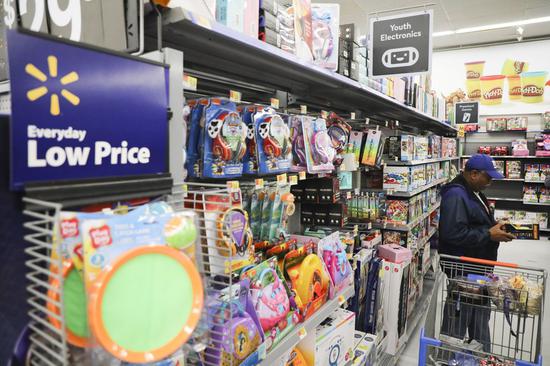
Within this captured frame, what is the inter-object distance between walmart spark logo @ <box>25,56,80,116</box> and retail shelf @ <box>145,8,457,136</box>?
1.45 feet

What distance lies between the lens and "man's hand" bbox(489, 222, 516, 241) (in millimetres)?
3263

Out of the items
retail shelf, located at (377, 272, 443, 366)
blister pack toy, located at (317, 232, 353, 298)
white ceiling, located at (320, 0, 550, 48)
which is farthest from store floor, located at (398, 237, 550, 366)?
white ceiling, located at (320, 0, 550, 48)

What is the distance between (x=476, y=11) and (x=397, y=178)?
5951 millimetres

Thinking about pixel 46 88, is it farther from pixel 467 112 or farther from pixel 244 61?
pixel 467 112

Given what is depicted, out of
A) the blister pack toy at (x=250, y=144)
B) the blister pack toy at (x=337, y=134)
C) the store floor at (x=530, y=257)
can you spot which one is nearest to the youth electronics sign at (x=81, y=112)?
the blister pack toy at (x=250, y=144)

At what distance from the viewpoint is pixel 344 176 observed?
278 cm

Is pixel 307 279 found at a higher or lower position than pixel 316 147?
lower

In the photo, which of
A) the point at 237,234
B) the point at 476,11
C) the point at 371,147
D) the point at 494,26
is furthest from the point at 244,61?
the point at 494,26

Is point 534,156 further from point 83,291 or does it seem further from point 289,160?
point 83,291

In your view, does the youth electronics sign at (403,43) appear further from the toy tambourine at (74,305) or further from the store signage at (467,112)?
the store signage at (467,112)

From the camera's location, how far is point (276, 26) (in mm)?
1659

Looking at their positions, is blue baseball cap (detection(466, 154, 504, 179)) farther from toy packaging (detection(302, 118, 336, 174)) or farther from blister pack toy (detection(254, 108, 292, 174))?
blister pack toy (detection(254, 108, 292, 174))

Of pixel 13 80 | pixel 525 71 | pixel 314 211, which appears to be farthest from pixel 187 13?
pixel 525 71

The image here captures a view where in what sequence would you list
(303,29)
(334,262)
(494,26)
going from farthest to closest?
1. (494,26)
2. (334,262)
3. (303,29)
